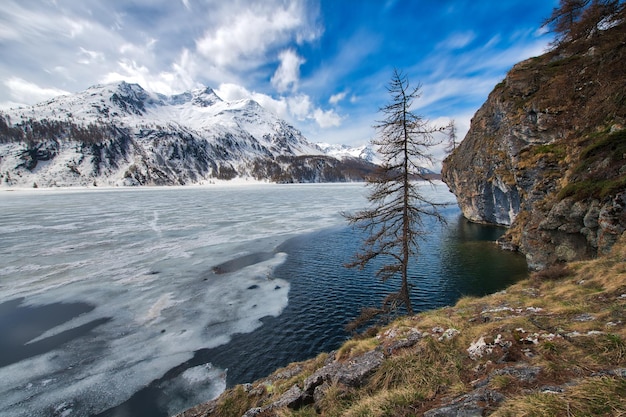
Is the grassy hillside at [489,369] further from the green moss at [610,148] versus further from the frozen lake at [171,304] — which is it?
the green moss at [610,148]

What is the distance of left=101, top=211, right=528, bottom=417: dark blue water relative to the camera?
1335cm

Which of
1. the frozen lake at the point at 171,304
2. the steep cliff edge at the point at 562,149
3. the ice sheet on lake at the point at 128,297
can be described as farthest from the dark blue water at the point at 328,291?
the steep cliff edge at the point at 562,149

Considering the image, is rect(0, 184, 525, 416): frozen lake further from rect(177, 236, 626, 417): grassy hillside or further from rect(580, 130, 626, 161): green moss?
rect(580, 130, 626, 161): green moss

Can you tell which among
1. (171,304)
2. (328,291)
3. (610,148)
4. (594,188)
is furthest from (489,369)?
(610,148)

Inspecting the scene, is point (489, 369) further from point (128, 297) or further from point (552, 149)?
point (552, 149)

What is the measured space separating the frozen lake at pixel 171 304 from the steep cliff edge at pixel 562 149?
5597mm

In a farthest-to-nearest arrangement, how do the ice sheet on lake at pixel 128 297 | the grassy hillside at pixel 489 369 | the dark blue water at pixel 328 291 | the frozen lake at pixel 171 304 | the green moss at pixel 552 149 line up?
the green moss at pixel 552 149, the dark blue water at pixel 328 291, the frozen lake at pixel 171 304, the ice sheet on lake at pixel 128 297, the grassy hillside at pixel 489 369

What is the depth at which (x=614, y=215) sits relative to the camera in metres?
14.1

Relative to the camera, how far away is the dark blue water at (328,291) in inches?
526

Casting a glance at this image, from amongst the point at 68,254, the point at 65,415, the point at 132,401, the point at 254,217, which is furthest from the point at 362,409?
the point at 254,217

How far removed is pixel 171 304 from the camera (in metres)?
18.1

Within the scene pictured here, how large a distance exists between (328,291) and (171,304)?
1086cm

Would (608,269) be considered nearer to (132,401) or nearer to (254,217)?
(132,401)

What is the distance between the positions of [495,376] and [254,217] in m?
47.0
